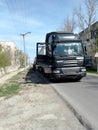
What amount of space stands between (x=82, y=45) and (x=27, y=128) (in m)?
15.6

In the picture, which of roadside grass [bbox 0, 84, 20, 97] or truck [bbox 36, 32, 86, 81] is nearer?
roadside grass [bbox 0, 84, 20, 97]

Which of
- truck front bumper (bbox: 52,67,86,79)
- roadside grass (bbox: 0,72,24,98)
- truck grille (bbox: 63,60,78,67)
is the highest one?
truck grille (bbox: 63,60,78,67)

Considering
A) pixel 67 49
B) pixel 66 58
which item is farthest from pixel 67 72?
pixel 67 49

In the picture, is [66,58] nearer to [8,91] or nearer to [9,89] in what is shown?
[9,89]

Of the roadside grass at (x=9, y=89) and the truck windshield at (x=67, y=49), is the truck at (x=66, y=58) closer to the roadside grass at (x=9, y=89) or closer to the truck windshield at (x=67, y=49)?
the truck windshield at (x=67, y=49)

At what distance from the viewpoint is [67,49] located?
74.7 ft

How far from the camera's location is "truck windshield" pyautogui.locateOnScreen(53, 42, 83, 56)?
2269 centimetres

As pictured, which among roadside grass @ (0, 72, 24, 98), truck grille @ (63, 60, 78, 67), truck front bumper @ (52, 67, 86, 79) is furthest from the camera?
truck front bumper @ (52, 67, 86, 79)

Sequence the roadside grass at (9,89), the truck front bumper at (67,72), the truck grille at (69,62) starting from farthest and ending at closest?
1. the truck front bumper at (67,72)
2. the truck grille at (69,62)
3. the roadside grass at (9,89)

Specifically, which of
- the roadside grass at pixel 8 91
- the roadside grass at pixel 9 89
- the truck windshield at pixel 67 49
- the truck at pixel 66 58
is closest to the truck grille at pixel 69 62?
the truck at pixel 66 58

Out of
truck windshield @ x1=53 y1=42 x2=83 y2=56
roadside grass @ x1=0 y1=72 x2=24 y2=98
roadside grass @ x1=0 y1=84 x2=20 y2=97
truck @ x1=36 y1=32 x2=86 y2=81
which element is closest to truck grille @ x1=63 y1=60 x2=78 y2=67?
truck @ x1=36 y1=32 x2=86 y2=81

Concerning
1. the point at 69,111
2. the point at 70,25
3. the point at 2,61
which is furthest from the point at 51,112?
the point at 70,25

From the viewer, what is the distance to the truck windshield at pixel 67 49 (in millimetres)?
22686

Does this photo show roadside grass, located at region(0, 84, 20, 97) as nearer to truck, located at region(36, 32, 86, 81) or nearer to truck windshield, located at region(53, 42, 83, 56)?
truck, located at region(36, 32, 86, 81)
